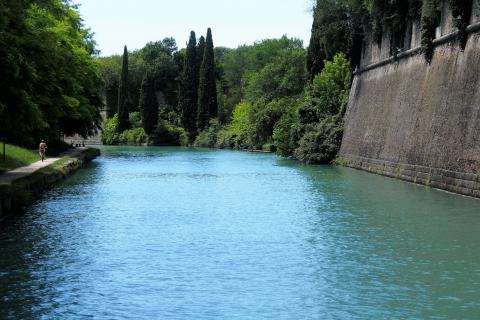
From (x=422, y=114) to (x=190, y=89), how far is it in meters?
65.7

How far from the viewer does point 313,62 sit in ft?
181

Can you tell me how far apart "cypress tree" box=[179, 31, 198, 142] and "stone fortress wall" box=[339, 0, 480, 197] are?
50.8 metres

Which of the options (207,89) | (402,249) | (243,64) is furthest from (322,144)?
(243,64)

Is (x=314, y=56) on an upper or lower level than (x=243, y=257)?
upper

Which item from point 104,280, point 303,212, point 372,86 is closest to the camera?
point 104,280

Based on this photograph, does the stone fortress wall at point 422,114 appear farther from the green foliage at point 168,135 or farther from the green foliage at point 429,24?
the green foliage at point 168,135

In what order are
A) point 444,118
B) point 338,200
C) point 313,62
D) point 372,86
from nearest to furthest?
point 338,200 → point 444,118 → point 372,86 → point 313,62

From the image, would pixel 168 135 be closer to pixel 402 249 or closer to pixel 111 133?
pixel 111 133

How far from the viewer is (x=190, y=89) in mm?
93812

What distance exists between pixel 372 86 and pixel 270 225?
2643 centimetres

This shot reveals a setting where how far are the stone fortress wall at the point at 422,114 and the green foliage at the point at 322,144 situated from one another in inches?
68.6

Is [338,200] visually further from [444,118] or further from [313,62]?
[313,62]

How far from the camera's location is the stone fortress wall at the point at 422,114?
79.8 ft

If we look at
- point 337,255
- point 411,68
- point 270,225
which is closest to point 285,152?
point 411,68
